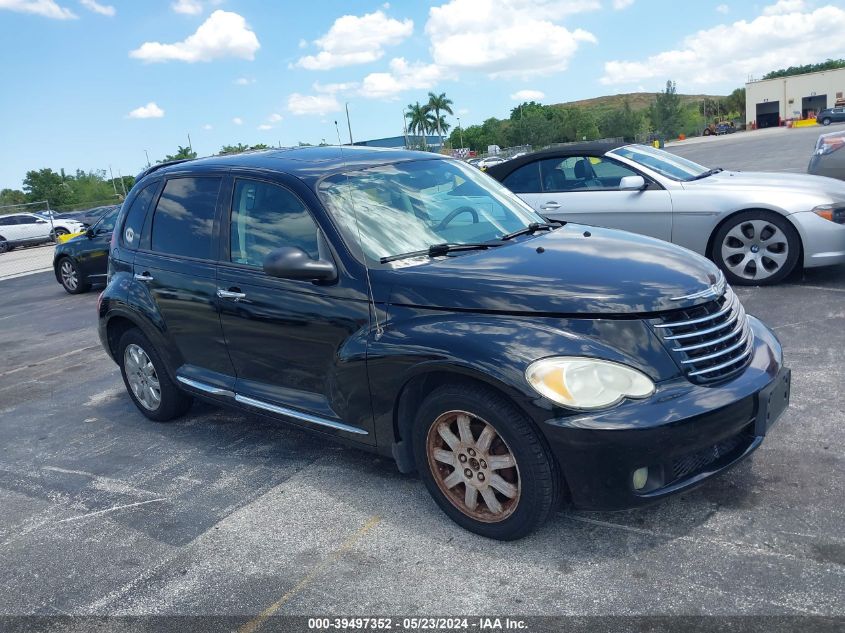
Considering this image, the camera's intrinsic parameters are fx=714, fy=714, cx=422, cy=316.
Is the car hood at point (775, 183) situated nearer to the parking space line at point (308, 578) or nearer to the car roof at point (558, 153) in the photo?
the car roof at point (558, 153)

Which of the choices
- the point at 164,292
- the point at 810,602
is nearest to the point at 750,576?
the point at 810,602

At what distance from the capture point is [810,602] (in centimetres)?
263

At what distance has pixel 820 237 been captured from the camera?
22.5 ft

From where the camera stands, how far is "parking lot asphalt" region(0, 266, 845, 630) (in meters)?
2.85

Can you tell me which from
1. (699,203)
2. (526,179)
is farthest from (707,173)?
(526,179)

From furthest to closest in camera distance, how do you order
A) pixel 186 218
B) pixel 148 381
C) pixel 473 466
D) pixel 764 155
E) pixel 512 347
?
pixel 764 155 < pixel 148 381 < pixel 186 218 < pixel 473 466 < pixel 512 347

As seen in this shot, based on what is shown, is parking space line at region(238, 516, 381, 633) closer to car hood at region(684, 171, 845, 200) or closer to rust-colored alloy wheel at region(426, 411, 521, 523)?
rust-colored alloy wheel at region(426, 411, 521, 523)

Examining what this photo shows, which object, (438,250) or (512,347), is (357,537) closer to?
(512,347)

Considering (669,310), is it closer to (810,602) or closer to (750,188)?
(810,602)

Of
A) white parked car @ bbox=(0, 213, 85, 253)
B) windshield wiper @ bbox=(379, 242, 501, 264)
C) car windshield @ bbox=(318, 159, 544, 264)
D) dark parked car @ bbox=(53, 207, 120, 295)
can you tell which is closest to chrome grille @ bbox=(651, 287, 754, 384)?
windshield wiper @ bbox=(379, 242, 501, 264)

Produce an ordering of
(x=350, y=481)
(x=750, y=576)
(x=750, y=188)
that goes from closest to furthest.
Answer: (x=750, y=576)
(x=350, y=481)
(x=750, y=188)

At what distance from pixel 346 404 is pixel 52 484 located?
2191mm

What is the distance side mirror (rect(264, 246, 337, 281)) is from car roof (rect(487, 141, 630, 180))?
15.3 feet

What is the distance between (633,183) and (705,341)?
4.70 metres
